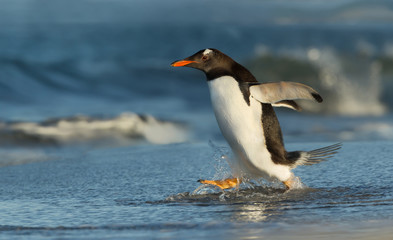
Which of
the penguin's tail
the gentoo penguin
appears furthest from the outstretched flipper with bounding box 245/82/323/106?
the penguin's tail

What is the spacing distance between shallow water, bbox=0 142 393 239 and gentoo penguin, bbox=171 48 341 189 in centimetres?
17

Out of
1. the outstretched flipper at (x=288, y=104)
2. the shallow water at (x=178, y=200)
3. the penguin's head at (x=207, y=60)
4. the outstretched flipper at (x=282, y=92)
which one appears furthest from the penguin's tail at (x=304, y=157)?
the penguin's head at (x=207, y=60)

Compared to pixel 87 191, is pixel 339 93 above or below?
above

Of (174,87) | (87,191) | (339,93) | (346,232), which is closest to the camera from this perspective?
(346,232)

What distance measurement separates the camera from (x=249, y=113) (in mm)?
4152

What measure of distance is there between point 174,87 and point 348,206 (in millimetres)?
12860

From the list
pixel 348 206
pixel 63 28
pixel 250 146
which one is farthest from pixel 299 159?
pixel 63 28

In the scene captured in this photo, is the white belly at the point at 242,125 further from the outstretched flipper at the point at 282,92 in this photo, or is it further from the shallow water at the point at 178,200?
the shallow water at the point at 178,200

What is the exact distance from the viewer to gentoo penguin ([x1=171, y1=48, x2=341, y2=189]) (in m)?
4.08

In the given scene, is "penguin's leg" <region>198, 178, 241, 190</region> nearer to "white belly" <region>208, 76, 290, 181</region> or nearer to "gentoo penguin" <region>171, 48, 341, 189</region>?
"gentoo penguin" <region>171, 48, 341, 189</region>

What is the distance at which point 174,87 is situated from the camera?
1648 cm

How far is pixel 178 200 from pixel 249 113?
715mm

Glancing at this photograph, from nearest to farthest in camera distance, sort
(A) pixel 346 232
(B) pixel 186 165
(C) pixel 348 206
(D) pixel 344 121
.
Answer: (A) pixel 346 232 → (C) pixel 348 206 → (B) pixel 186 165 → (D) pixel 344 121

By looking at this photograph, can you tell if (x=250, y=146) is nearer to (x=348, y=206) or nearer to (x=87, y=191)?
(x=348, y=206)
